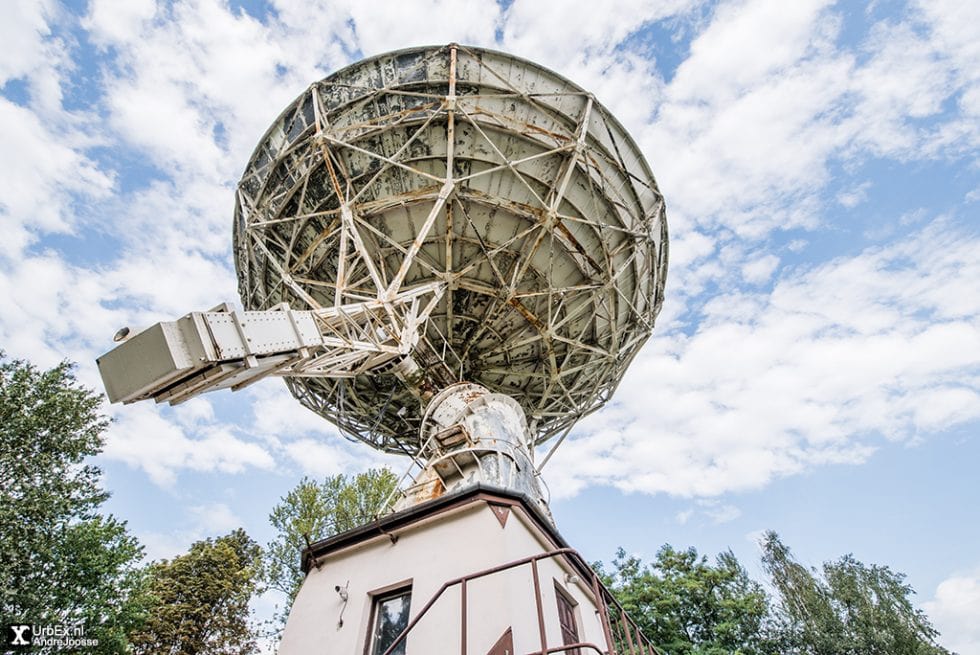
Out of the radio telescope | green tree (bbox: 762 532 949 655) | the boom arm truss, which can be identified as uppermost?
the radio telescope

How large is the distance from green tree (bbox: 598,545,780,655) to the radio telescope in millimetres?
12216

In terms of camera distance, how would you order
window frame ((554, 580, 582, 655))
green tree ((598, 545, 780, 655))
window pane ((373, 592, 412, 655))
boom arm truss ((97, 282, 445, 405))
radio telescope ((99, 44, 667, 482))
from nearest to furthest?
A: boom arm truss ((97, 282, 445, 405)) → window pane ((373, 592, 412, 655)) → window frame ((554, 580, 582, 655)) → radio telescope ((99, 44, 667, 482)) → green tree ((598, 545, 780, 655))

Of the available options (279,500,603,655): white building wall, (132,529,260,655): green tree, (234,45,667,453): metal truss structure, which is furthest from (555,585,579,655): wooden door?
(132,529,260,655): green tree

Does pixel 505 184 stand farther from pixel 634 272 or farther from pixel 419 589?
pixel 419 589

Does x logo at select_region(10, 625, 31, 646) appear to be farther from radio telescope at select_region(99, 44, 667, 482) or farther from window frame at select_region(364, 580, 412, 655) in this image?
window frame at select_region(364, 580, 412, 655)

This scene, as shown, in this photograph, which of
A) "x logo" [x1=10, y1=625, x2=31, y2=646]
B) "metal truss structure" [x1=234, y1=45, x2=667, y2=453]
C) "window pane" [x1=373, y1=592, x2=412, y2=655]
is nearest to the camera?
"window pane" [x1=373, y1=592, x2=412, y2=655]

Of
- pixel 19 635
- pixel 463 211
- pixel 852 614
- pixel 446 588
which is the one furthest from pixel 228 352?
pixel 852 614

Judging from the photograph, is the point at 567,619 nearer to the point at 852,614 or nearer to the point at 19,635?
Answer: the point at 19,635

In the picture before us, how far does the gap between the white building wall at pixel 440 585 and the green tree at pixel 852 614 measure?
18.6 metres

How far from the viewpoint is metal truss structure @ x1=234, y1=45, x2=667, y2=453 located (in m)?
10.4

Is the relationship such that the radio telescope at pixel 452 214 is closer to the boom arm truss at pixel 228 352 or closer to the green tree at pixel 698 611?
the boom arm truss at pixel 228 352

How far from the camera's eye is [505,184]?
10766 millimetres

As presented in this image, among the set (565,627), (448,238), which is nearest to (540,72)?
(448,238)

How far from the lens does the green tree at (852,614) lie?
20109mm
